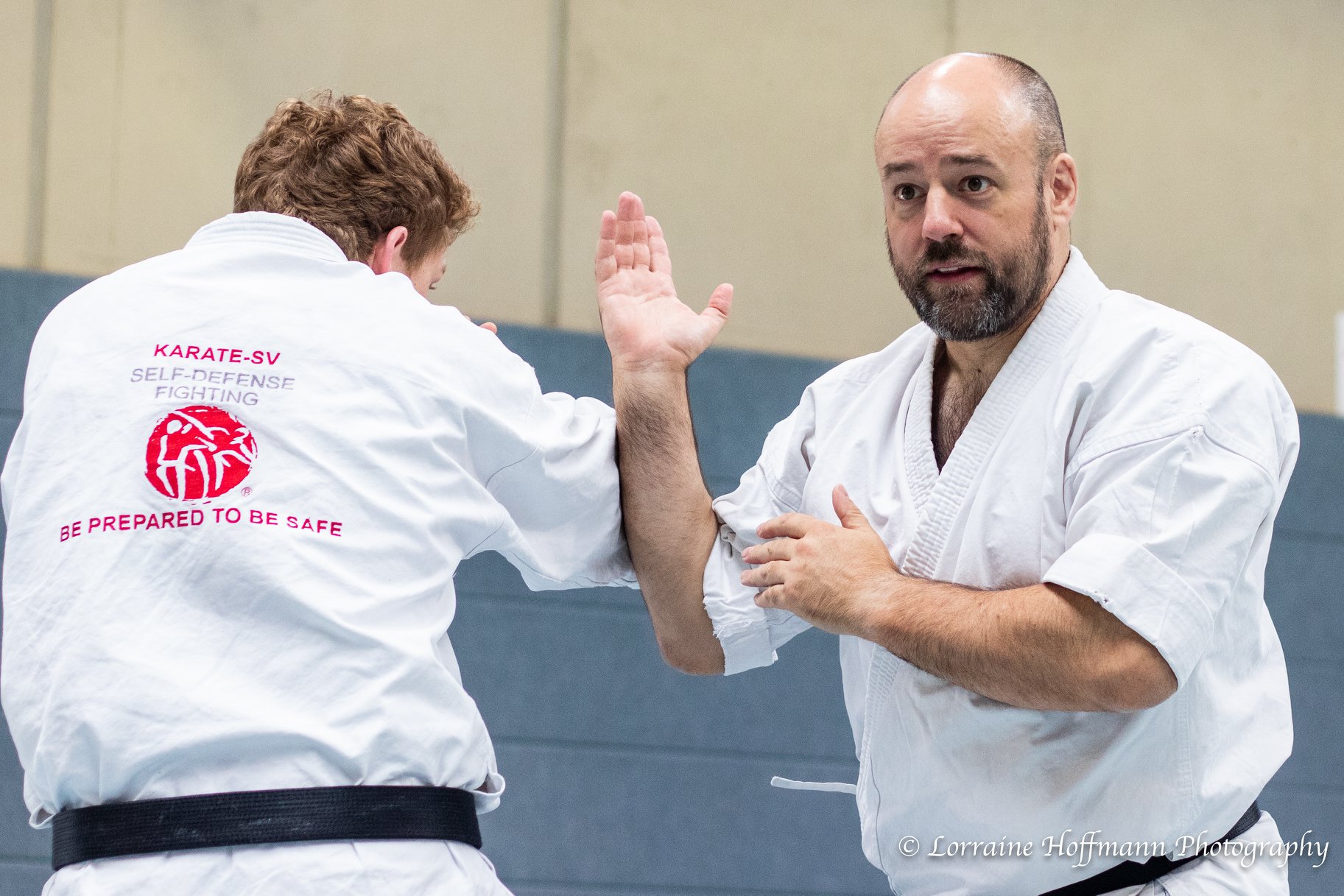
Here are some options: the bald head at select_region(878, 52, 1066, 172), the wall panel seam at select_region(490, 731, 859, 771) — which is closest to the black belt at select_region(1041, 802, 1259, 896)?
the bald head at select_region(878, 52, 1066, 172)

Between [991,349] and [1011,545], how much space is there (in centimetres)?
37

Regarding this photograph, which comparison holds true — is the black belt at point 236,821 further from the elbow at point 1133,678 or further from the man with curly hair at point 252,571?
the elbow at point 1133,678

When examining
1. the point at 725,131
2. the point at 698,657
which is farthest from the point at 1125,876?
the point at 725,131

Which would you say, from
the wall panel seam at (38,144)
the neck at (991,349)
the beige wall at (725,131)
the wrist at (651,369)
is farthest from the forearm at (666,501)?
the wall panel seam at (38,144)

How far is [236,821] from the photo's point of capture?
1.37 metres

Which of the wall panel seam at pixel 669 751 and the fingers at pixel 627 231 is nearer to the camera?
the fingers at pixel 627 231

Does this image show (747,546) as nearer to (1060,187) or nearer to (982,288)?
(982,288)

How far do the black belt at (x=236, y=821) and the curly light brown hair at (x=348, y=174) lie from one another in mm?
774

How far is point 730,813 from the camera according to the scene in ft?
13.3

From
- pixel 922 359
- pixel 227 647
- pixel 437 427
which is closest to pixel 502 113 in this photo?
pixel 922 359

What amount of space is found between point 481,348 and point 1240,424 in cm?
100

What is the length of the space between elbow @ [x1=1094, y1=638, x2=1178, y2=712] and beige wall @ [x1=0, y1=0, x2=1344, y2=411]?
2891 mm

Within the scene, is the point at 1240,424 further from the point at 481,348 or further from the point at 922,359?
the point at 481,348

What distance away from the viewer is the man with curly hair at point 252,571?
138 cm
